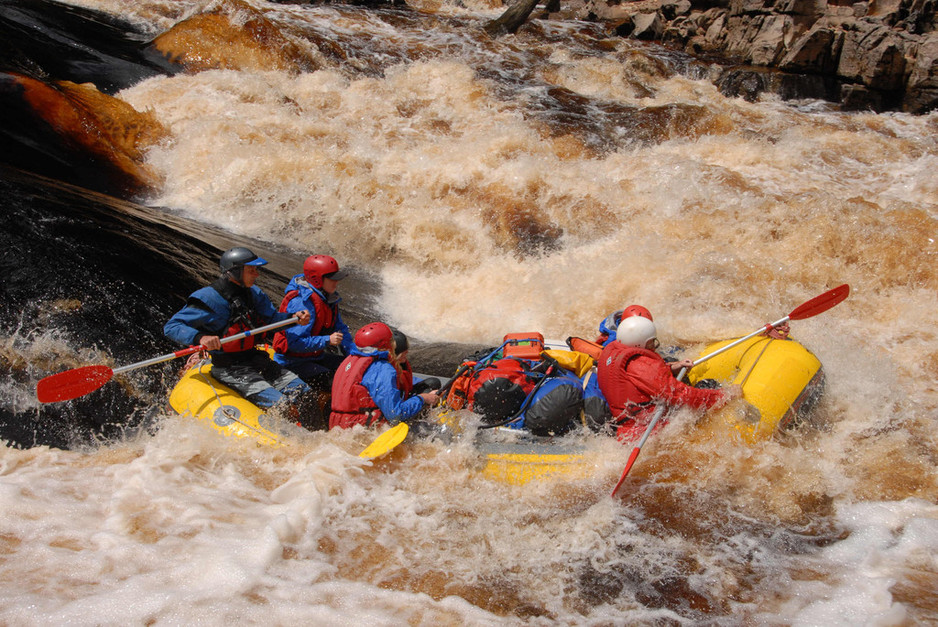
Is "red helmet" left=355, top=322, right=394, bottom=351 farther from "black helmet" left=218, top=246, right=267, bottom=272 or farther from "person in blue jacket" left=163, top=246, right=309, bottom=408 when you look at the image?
"black helmet" left=218, top=246, right=267, bottom=272

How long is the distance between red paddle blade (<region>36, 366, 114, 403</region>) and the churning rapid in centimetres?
38

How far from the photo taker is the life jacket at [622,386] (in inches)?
142

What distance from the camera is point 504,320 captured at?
6.57 meters

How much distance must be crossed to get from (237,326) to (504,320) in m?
3.00

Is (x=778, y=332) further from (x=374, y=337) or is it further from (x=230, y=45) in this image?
(x=230, y=45)

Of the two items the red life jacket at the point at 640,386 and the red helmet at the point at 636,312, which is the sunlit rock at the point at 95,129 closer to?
the red helmet at the point at 636,312

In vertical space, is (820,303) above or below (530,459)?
above

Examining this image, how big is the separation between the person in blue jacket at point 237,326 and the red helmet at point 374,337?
809 millimetres

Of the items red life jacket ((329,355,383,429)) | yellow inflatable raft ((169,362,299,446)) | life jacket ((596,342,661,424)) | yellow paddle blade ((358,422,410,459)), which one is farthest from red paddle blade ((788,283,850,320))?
yellow inflatable raft ((169,362,299,446))

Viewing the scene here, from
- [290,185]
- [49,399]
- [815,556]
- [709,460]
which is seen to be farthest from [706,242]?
[49,399]

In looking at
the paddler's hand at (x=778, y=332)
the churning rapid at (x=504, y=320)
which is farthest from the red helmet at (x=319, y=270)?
the paddler's hand at (x=778, y=332)

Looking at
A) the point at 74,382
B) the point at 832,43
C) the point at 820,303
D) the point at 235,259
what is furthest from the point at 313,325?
the point at 832,43

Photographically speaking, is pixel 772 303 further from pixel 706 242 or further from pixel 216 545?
pixel 216 545

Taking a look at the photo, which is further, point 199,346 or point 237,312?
point 237,312
